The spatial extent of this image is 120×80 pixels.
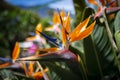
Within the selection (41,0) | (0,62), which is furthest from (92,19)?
(41,0)

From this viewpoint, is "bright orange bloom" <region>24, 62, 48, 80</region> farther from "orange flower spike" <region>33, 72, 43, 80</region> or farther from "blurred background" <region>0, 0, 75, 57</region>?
"blurred background" <region>0, 0, 75, 57</region>

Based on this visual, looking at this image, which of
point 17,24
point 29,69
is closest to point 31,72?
point 29,69

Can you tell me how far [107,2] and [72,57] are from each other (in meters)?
0.15

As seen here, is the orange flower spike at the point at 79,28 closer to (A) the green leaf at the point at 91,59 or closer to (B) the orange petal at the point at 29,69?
(A) the green leaf at the point at 91,59

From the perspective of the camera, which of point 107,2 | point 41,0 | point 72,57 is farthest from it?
point 41,0

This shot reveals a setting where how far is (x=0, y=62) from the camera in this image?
2.15ft

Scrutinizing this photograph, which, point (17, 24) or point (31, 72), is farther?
point (17, 24)

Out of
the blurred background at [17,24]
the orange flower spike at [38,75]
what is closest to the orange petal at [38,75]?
the orange flower spike at [38,75]

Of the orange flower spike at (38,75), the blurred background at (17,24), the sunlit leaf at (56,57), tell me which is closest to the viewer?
the sunlit leaf at (56,57)

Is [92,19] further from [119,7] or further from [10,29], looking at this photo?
[10,29]

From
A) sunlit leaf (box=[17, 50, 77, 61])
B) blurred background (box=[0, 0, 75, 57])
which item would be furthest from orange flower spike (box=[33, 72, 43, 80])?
blurred background (box=[0, 0, 75, 57])

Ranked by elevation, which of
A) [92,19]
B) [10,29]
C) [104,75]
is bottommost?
[10,29]

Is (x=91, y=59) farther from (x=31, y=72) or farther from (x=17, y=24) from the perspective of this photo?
(x=17, y=24)

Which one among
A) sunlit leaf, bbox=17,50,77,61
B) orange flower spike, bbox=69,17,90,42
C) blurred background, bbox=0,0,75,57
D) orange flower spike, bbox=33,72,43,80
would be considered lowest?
blurred background, bbox=0,0,75,57
